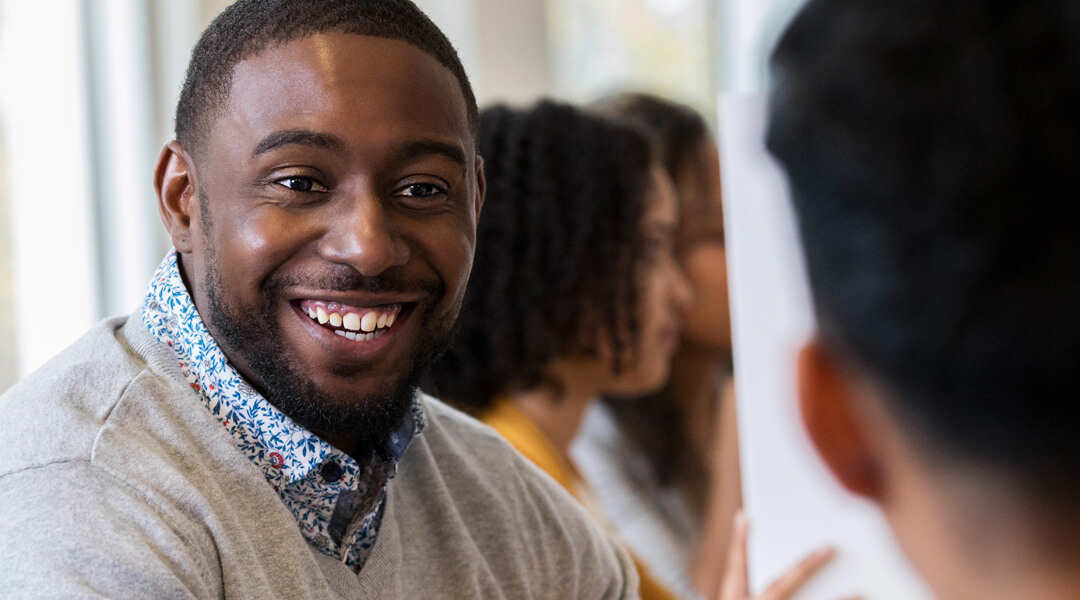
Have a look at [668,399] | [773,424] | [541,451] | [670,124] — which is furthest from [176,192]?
[668,399]

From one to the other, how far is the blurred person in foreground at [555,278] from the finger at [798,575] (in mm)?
858

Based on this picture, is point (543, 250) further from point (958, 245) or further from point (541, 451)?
point (958, 245)

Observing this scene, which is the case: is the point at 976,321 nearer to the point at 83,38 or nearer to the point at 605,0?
the point at 83,38

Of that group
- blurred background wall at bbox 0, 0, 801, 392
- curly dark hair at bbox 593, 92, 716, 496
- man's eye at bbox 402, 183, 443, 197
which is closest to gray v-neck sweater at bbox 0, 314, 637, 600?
man's eye at bbox 402, 183, 443, 197

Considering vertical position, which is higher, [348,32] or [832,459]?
[348,32]

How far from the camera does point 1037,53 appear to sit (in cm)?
40

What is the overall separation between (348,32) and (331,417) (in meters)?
0.31

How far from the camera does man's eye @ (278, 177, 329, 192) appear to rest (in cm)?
87

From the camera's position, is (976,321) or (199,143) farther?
(199,143)

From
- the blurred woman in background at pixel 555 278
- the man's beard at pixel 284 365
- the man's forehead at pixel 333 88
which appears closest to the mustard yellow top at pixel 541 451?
the blurred woman in background at pixel 555 278

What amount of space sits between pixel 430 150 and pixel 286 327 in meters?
0.19

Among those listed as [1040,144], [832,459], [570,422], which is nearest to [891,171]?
[1040,144]

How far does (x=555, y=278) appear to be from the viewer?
168 cm

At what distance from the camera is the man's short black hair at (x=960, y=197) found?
15.6 inches
